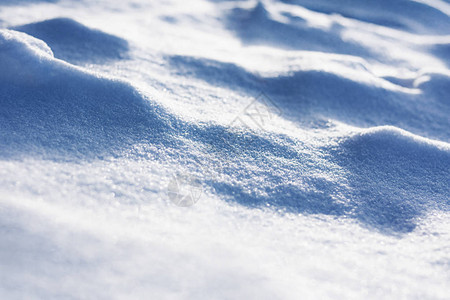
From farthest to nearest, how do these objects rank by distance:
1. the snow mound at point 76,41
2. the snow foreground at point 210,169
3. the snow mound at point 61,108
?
the snow mound at point 76,41, the snow mound at point 61,108, the snow foreground at point 210,169

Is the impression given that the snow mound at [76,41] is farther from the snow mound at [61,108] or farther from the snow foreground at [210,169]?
the snow mound at [61,108]

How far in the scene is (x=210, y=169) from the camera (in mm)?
786

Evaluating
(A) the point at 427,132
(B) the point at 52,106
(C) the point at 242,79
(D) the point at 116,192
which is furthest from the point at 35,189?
(A) the point at 427,132

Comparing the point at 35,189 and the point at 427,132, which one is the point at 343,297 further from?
the point at 427,132

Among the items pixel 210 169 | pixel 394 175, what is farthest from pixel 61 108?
pixel 394 175

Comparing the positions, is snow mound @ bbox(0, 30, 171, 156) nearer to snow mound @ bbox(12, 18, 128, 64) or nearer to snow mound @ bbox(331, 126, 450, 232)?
snow mound @ bbox(12, 18, 128, 64)

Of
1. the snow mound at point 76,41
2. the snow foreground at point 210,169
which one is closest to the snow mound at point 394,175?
the snow foreground at point 210,169

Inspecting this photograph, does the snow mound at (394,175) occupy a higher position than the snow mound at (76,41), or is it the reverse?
the snow mound at (76,41)

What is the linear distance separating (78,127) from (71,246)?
334 millimetres

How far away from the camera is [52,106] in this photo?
83 centimetres

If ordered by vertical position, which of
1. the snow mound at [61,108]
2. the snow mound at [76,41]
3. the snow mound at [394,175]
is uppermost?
the snow mound at [76,41]

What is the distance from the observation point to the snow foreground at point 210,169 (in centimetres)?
56

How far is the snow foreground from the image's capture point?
0.56 metres

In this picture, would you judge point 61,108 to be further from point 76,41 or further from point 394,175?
point 394,175
